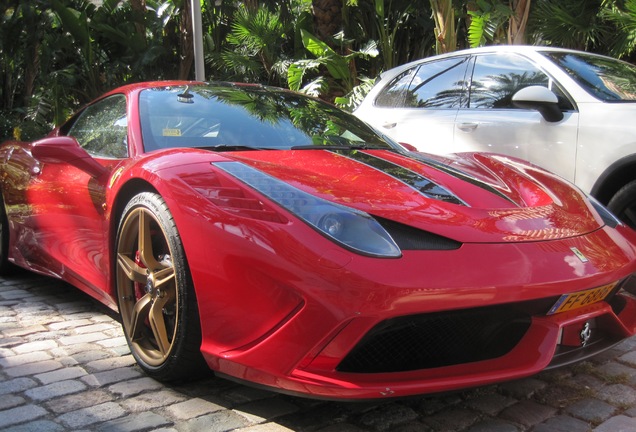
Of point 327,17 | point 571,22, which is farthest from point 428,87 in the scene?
point 327,17

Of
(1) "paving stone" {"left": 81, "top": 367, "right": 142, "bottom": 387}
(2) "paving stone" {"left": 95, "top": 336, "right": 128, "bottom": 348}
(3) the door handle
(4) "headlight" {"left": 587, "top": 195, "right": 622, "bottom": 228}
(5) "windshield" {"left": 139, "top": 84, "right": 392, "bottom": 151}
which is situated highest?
(5) "windshield" {"left": 139, "top": 84, "right": 392, "bottom": 151}

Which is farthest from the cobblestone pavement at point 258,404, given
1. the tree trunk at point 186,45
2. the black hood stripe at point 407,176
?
the tree trunk at point 186,45

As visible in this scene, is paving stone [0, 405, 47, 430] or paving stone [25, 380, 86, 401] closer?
paving stone [0, 405, 47, 430]

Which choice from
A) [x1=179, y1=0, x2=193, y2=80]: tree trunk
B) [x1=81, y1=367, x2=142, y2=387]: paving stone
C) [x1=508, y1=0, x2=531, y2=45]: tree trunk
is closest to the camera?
[x1=81, y1=367, x2=142, y2=387]: paving stone

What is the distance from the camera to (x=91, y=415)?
2.29 meters

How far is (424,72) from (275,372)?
3601 mm

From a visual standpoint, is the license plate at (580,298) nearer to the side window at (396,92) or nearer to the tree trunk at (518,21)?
the side window at (396,92)

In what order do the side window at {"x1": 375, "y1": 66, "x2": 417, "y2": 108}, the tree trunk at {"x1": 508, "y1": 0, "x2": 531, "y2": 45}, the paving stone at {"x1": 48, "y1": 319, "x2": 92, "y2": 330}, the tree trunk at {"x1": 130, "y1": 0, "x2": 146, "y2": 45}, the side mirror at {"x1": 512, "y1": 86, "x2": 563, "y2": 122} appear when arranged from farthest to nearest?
the tree trunk at {"x1": 130, "y1": 0, "x2": 146, "y2": 45} → the tree trunk at {"x1": 508, "y1": 0, "x2": 531, "y2": 45} → the side window at {"x1": 375, "y1": 66, "x2": 417, "y2": 108} → the side mirror at {"x1": 512, "y1": 86, "x2": 563, "y2": 122} → the paving stone at {"x1": 48, "y1": 319, "x2": 92, "y2": 330}

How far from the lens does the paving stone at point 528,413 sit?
2242 mm

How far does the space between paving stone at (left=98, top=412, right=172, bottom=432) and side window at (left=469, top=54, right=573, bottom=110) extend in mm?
3099

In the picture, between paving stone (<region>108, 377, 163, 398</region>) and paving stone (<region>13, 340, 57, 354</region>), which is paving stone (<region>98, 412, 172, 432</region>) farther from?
paving stone (<region>13, 340, 57, 354</region>)

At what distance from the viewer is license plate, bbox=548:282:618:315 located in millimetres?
2113

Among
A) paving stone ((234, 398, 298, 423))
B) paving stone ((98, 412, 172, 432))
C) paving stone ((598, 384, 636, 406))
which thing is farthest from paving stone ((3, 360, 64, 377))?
paving stone ((598, 384, 636, 406))

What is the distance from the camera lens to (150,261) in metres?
2.58
